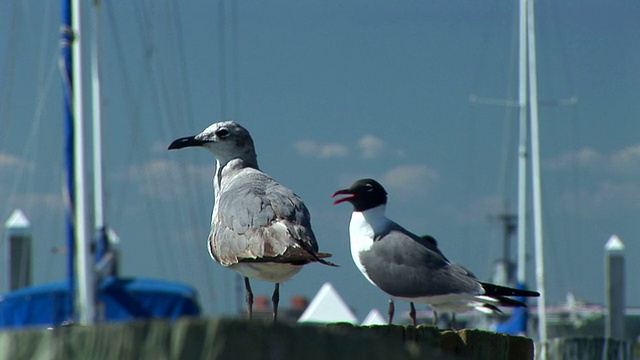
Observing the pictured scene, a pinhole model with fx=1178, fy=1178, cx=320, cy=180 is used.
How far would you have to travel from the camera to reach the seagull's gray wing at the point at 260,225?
580 centimetres

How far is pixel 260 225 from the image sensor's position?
604cm

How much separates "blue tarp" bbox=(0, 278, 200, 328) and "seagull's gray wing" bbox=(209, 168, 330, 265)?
1178 centimetres

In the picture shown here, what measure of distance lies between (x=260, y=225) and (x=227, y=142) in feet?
3.71

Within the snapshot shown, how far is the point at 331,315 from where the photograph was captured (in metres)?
16.9

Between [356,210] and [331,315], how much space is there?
28.8ft

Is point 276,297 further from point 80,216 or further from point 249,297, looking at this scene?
point 80,216

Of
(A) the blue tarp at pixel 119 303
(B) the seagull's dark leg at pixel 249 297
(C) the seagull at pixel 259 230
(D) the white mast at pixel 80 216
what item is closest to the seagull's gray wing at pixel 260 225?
(C) the seagull at pixel 259 230

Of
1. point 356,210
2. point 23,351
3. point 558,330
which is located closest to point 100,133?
point 356,210

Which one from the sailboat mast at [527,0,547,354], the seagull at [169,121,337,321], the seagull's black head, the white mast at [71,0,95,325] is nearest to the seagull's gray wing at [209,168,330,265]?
the seagull at [169,121,337,321]

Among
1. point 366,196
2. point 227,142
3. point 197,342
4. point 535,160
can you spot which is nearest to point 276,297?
point 227,142

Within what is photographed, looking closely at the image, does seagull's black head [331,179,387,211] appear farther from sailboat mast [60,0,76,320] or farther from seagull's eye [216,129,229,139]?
sailboat mast [60,0,76,320]

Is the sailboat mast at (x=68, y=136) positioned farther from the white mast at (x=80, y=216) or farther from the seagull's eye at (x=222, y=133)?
the seagull's eye at (x=222, y=133)

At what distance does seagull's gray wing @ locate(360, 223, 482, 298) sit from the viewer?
822 cm

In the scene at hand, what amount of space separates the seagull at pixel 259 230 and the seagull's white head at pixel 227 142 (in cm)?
10
